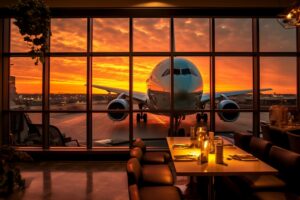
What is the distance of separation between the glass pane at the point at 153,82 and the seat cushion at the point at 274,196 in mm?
3969

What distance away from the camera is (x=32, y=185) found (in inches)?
175

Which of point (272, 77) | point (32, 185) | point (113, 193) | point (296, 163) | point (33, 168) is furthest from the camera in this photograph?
point (272, 77)

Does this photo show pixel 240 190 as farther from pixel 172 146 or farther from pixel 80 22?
pixel 80 22

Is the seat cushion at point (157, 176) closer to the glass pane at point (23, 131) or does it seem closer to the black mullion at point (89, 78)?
the black mullion at point (89, 78)

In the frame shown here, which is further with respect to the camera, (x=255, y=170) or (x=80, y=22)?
(x=80, y=22)

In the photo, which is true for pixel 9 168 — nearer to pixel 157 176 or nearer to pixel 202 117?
pixel 157 176

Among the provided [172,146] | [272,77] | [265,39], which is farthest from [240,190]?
[272,77]

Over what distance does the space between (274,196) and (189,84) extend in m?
5.09

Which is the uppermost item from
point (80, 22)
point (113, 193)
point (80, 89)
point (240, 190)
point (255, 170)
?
point (80, 22)

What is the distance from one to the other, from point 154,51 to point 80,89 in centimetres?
196

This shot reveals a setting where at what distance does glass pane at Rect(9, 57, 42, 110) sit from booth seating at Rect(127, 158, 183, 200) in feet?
12.6

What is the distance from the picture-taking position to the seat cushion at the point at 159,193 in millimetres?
2662

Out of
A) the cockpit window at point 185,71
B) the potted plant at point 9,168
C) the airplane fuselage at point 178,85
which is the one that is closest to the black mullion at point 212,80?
the airplane fuselage at point 178,85

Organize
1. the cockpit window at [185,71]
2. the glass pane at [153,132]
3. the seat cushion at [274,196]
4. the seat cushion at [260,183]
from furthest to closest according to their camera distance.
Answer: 1. the cockpit window at [185,71]
2. the glass pane at [153,132]
3. the seat cushion at [260,183]
4. the seat cushion at [274,196]
